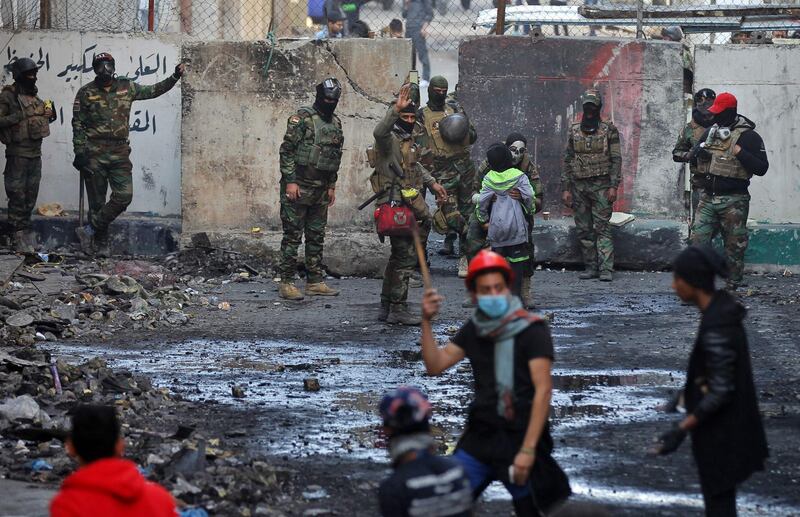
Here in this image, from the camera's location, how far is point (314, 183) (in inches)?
475

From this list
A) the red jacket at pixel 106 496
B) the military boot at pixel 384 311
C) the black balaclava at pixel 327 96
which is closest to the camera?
the red jacket at pixel 106 496

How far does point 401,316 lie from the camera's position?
11.0 meters

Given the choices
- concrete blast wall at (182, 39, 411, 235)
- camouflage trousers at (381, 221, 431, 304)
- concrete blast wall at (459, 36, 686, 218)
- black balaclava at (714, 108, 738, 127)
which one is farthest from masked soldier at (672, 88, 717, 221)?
camouflage trousers at (381, 221, 431, 304)

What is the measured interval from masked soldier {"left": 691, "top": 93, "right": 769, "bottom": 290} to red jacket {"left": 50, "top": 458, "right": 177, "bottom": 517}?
963 cm

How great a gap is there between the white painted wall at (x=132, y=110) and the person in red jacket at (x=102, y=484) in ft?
37.4

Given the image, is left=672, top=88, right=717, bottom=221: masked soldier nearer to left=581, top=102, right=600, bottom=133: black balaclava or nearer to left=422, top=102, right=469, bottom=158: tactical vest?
left=581, top=102, right=600, bottom=133: black balaclava

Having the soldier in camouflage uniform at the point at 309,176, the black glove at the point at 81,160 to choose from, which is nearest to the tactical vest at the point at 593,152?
the soldier in camouflage uniform at the point at 309,176

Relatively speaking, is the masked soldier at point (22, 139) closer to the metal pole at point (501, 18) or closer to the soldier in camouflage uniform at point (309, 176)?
the soldier in camouflage uniform at point (309, 176)

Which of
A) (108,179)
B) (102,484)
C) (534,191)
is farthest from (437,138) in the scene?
(102,484)

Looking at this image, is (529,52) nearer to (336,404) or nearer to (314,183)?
(314,183)

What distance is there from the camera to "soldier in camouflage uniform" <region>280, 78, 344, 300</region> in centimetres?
1185

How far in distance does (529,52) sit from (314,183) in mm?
3726

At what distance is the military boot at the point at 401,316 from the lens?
10969mm

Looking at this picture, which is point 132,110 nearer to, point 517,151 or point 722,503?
point 517,151
